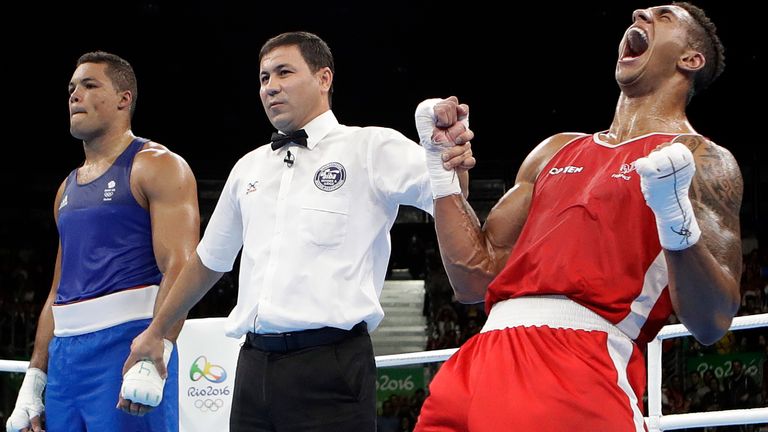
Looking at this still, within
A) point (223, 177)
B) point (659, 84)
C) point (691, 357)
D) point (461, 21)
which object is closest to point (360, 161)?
point (659, 84)

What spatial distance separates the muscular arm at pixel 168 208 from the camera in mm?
2871

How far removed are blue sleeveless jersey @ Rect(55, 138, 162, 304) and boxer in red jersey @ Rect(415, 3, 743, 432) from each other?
53.0 inches

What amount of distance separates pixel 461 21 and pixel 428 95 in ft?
3.49

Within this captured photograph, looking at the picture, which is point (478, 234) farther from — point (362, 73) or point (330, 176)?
point (362, 73)

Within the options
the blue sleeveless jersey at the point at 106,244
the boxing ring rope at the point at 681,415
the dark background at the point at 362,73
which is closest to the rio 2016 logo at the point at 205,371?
the blue sleeveless jersey at the point at 106,244

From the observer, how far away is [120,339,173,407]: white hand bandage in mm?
2535

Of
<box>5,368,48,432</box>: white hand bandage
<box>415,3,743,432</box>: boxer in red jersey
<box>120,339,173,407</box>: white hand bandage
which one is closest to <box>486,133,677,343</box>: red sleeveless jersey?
<box>415,3,743,432</box>: boxer in red jersey

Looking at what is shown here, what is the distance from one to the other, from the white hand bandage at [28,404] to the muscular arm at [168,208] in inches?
22.1

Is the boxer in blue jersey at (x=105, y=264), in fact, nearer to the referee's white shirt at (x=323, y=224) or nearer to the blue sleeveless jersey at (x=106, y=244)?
the blue sleeveless jersey at (x=106, y=244)

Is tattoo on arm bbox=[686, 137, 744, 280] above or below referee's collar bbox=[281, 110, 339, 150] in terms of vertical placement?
below

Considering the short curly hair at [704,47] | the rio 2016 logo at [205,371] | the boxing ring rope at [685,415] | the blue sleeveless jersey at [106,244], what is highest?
the short curly hair at [704,47]

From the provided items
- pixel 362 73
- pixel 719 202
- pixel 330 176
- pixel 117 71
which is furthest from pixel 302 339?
pixel 362 73

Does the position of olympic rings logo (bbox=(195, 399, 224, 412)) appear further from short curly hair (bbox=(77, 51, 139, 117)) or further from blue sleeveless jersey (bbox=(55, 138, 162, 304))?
short curly hair (bbox=(77, 51, 139, 117))

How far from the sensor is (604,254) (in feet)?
5.66
